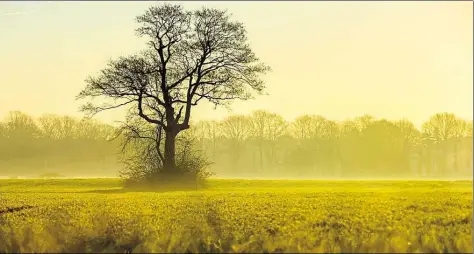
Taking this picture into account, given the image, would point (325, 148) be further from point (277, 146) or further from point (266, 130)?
point (266, 130)

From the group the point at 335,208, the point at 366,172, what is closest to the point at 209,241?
Answer: the point at 335,208

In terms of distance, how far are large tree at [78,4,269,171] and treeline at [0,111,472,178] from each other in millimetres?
2564

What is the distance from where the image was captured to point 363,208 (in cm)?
1259

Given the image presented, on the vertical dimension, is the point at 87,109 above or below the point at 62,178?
above

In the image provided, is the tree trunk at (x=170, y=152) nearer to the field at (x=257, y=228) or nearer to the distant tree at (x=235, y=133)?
the field at (x=257, y=228)

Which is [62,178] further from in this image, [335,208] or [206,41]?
[335,208]

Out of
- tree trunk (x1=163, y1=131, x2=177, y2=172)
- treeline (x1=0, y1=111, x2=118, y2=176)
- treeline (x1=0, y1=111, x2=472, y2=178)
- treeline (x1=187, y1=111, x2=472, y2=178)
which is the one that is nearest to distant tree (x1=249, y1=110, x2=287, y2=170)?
treeline (x1=187, y1=111, x2=472, y2=178)

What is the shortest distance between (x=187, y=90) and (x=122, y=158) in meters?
6.21

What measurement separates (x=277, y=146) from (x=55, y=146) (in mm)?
34564

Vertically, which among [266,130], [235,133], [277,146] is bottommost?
[277,146]

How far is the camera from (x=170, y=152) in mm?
36000

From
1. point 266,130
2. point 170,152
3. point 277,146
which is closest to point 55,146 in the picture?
point 170,152

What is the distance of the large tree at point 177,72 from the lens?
3609 cm

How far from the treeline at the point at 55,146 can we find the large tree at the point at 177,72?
3.47 m
